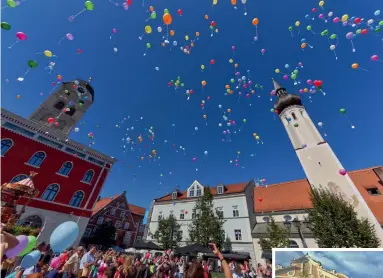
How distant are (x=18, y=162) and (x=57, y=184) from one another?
417 cm

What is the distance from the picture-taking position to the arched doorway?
1791 centimetres

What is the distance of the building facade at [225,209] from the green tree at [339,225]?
961cm

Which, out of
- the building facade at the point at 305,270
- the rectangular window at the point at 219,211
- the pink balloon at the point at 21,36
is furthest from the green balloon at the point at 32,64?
the rectangular window at the point at 219,211

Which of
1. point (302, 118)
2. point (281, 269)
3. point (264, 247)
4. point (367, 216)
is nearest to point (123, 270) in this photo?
point (281, 269)

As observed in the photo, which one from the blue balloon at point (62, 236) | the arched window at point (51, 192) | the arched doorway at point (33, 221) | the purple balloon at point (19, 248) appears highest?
the arched window at point (51, 192)

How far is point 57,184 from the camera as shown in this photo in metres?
20.5

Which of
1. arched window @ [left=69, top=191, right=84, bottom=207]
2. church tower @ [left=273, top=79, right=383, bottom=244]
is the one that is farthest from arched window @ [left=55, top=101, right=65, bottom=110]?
church tower @ [left=273, top=79, right=383, bottom=244]

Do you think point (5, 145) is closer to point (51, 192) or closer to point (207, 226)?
point (51, 192)

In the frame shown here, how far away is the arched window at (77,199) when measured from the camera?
21466mm

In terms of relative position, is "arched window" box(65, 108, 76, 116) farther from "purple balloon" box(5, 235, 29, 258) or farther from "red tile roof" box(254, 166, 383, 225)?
"red tile roof" box(254, 166, 383, 225)

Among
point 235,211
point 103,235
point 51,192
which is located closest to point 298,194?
point 235,211

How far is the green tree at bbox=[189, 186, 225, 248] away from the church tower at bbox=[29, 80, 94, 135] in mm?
21263

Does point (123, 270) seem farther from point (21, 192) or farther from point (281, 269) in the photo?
point (21, 192)

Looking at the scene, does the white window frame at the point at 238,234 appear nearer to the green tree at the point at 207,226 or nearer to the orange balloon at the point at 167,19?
the green tree at the point at 207,226
